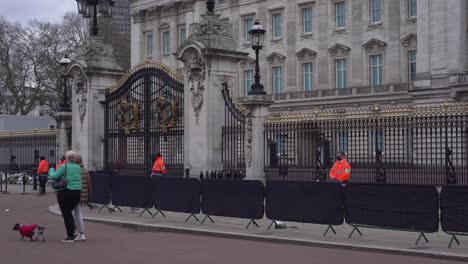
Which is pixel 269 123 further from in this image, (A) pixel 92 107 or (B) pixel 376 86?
(B) pixel 376 86

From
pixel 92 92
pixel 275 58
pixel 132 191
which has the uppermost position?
Answer: pixel 275 58

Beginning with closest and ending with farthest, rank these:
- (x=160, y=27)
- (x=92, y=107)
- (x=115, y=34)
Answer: (x=92, y=107), (x=160, y=27), (x=115, y=34)

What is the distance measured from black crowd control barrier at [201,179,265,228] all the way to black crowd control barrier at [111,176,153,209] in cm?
211

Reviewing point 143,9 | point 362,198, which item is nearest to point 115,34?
point 143,9

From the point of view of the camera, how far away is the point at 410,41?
5250cm

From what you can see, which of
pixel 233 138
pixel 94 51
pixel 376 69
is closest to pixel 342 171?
pixel 233 138

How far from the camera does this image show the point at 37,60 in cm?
7344

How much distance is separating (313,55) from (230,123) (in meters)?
39.4

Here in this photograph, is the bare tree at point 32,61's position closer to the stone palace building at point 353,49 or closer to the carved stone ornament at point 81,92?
the stone palace building at point 353,49

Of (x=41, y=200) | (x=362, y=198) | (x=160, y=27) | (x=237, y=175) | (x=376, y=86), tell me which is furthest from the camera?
(x=160, y=27)

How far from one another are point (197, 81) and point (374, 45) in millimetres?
36638

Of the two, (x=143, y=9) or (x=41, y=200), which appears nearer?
(x=41, y=200)

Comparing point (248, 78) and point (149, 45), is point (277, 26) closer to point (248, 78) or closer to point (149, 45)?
point (248, 78)

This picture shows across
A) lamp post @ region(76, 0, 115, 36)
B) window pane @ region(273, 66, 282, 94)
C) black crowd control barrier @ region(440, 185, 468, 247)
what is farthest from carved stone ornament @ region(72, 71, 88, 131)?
window pane @ region(273, 66, 282, 94)
